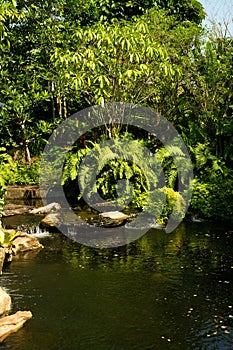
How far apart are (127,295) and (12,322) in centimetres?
202

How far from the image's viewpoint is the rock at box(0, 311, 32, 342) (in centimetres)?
602

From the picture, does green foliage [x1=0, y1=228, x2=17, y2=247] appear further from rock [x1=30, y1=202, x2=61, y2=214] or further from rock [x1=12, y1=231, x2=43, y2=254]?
rock [x1=30, y1=202, x2=61, y2=214]

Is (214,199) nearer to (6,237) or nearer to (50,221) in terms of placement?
(50,221)

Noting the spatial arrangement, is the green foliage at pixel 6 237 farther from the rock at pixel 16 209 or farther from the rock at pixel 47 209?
the rock at pixel 47 209

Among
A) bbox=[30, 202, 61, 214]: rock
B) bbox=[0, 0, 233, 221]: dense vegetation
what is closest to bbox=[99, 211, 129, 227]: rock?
bbox=[0, 0, 233, 221]: dense vegetation

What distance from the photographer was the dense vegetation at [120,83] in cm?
1382

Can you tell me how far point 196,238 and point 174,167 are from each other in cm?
398

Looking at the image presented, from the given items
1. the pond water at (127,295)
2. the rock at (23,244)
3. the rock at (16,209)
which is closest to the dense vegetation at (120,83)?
the rock at (16,209)

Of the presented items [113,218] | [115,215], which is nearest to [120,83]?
[115,215]

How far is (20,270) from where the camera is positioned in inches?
345

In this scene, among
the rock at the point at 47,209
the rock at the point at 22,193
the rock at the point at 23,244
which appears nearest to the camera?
the rock at the point at 23,244

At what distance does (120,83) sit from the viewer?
15078mm

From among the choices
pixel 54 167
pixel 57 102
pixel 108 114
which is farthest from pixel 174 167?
pixel 57 102

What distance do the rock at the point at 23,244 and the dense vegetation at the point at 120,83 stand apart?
2346mm
